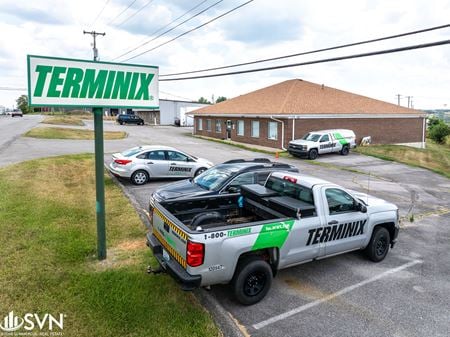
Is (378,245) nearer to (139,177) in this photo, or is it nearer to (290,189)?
(290,189)

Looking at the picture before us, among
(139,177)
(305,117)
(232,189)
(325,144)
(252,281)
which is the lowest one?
(252,281)

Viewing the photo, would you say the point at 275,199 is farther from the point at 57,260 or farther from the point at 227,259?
the point at 57,260

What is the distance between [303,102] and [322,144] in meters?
7.38

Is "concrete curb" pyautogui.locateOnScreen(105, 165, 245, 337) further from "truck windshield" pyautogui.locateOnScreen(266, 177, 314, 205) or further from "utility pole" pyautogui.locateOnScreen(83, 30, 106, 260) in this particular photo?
"truck windshield" pyautogui.locateOnScreen(266, 177, 314, 205)

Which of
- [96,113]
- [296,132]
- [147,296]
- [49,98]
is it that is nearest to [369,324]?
[147,296]

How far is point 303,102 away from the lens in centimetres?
3056

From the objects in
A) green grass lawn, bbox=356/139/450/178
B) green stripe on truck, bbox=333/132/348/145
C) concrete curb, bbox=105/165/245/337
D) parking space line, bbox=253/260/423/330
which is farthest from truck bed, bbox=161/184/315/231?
green grass lawn, bbox=356/139/450/178

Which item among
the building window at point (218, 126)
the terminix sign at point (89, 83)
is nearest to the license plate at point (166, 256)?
the terminix sign at point (89, 83)

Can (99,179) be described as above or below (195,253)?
above

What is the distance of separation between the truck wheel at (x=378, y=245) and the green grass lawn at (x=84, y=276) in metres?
3.80

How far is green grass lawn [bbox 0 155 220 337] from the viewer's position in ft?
15.2

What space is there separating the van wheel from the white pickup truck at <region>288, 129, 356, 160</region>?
44.0 ft

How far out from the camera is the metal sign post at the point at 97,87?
570 centimetres

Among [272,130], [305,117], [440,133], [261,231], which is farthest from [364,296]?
[440,133]
